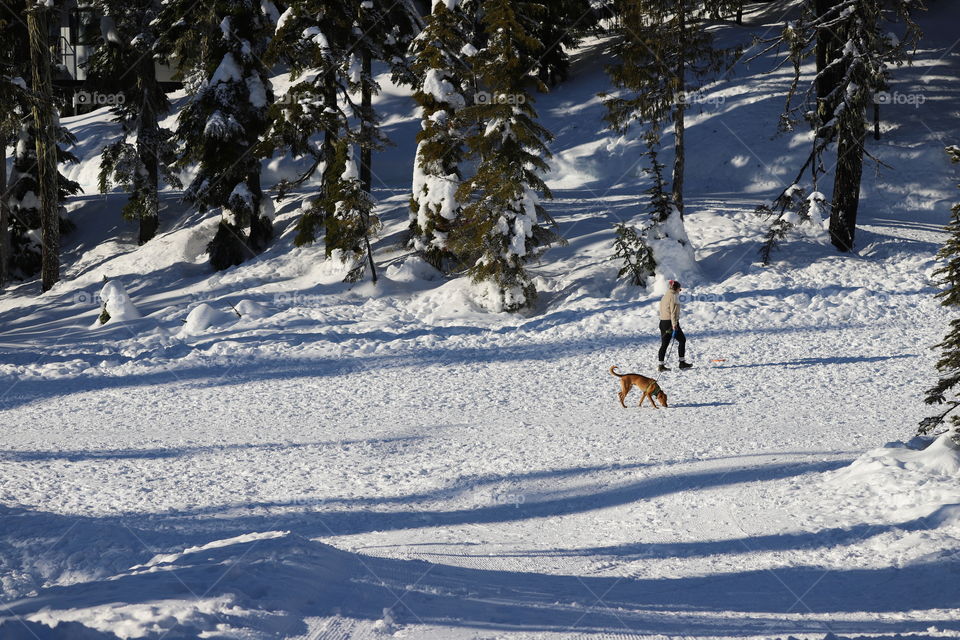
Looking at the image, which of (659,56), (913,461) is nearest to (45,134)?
(659,56)

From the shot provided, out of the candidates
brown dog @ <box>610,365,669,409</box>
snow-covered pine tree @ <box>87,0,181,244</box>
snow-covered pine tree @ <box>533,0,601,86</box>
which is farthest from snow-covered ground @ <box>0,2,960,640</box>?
snow-covered pine tree @ <box>533,0,601,86</box>

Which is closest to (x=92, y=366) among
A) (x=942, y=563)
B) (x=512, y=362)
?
(x=512, y=362)

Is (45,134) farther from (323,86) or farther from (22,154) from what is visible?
(323,86)

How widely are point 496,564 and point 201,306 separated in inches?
548

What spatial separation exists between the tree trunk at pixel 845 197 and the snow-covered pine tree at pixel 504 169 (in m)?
7.53

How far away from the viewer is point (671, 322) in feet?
47.1

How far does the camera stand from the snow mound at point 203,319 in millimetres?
18859

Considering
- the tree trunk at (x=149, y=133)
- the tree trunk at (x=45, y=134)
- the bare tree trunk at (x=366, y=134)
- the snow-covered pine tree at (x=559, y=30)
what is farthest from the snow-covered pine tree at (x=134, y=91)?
the snow-covered pine tree at (x=559, y=30)

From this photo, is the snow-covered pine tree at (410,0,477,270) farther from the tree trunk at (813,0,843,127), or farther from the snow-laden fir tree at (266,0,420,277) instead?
the tree trunk at (813,0,843,127)

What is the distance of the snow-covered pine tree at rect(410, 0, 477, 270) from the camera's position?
19844 mm

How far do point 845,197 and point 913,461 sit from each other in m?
12.6

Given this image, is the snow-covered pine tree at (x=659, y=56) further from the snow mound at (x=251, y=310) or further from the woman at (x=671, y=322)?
the snow mound at (x=251, y=310)

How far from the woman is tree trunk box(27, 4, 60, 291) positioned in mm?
20448

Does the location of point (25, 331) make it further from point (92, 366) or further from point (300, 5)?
point (300, 5)
